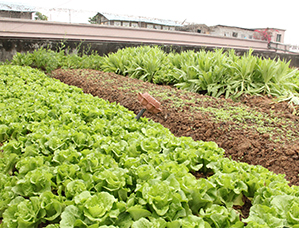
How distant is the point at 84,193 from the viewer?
151cm

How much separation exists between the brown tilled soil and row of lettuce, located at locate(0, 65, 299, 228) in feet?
3.30

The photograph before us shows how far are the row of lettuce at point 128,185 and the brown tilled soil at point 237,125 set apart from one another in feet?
3.30

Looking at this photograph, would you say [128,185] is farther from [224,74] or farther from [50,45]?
[50,45]

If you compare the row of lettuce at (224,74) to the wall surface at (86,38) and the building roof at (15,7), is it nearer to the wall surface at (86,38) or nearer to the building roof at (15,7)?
the wall surface at (86,38)

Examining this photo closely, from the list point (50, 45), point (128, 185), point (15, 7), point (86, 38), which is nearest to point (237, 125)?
point (128, 185)

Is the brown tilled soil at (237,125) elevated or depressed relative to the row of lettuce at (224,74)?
depressed

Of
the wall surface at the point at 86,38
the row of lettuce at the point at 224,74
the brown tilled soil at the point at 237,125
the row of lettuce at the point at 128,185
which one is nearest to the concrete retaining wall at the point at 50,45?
the wall surface at the point at 86,38

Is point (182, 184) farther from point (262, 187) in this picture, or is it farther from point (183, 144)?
point (183, 144)

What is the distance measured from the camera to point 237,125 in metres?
3.54

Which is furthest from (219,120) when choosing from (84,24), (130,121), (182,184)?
(84,24)

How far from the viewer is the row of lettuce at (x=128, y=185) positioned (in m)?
1.44

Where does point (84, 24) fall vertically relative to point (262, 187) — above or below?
above

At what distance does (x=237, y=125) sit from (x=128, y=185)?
2.23 meters

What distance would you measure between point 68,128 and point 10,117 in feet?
2.90
